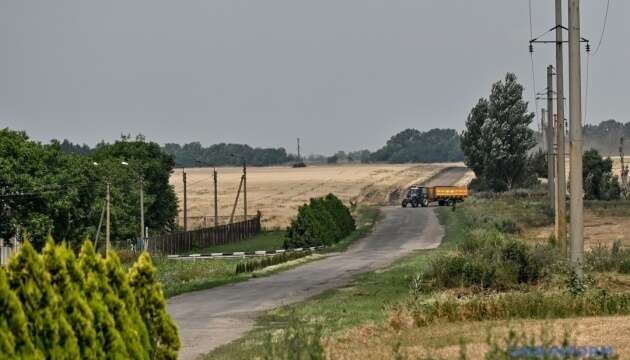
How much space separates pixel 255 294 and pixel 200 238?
186ft

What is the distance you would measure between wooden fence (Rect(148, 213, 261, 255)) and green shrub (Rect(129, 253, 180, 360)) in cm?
6747

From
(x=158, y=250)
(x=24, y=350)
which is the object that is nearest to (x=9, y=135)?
(x=158, y=250)

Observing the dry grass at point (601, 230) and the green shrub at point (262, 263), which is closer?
the green shrub at point (262, 263)

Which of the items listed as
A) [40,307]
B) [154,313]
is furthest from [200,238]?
[40,307]

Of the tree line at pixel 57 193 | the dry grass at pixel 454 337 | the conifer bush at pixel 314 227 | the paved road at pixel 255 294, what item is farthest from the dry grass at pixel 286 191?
the dry grass at pixel 454 337

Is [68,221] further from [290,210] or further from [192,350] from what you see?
[192,350]

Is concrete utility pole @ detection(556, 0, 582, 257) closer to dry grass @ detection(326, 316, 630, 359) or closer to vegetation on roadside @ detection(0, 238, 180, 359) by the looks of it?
dry grass @ detection(326, 316, 630, 359)

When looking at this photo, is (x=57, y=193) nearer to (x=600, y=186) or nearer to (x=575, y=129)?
(x=600, y=186)

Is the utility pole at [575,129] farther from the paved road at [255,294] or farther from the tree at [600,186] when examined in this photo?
the tree at [600,186]

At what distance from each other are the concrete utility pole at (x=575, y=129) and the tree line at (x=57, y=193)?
4573 centimetres

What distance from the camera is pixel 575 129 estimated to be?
92.8 ft

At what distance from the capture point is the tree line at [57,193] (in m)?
77.7

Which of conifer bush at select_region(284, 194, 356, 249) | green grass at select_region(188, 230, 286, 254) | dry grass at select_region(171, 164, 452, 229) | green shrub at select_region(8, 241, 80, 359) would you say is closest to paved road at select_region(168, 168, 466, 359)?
conifer bush at select_region(284, 194, 356, 249)

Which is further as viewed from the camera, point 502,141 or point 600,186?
point 502,141
